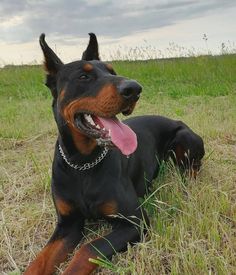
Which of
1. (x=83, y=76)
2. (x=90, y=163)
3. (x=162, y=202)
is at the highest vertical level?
(x=83, y=76)

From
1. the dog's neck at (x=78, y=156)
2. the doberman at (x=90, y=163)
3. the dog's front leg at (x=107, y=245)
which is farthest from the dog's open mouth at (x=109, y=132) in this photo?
the dog's front leg at (x=107, y=245)

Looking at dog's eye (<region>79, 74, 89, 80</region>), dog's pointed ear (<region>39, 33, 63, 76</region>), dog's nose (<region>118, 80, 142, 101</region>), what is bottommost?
dog's nose (<region>118, 80, 142, 101</region>)

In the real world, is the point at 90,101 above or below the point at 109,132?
above

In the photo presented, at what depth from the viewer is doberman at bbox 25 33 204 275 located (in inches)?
120

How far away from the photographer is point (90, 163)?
3.45 meters

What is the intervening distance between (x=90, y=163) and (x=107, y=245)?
620mm

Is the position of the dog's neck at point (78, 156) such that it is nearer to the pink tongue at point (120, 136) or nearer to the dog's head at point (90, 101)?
the dog's head at point (90, 101)

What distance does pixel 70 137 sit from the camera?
135 inches

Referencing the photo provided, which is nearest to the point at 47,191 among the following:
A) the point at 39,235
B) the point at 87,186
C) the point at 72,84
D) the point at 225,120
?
the point at 39,235

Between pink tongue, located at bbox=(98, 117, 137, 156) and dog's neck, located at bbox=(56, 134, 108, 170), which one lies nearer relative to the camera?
pink tongue, located at bbox=(98, 117, 137, 156)

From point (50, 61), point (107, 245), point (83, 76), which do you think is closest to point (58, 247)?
point (107, 245)

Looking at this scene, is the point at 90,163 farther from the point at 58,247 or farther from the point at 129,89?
the point at 129,89

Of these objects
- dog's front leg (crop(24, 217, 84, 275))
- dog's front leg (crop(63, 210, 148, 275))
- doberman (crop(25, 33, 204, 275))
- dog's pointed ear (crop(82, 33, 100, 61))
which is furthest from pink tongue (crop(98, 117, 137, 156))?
dog's pointed ear (crop(82, 33, 100, 61))

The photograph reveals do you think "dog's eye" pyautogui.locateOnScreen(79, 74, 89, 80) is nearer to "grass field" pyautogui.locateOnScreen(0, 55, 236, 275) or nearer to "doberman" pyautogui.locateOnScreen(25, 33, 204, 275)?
"doberman" pyautogui.locateOnScreen(25, 33, 204, 275)
